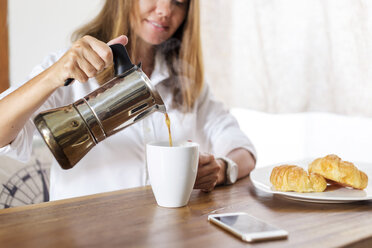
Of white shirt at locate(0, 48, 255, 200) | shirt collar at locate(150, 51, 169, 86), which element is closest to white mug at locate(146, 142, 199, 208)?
white shirt at locate(0, 48, 255, 200)

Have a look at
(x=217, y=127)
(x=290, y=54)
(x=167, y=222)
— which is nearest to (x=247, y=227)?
(x=167, y=222)

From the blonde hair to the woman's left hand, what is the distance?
420mm

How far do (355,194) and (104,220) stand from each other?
1.57 feet

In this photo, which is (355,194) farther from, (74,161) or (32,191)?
(32,191)

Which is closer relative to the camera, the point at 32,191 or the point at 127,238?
the point at 127,238

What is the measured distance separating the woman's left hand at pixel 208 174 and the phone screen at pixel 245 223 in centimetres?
21

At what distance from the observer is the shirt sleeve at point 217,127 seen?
1207 millimetres

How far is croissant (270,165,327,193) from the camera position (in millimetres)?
765

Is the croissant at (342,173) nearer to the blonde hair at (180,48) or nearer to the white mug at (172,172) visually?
the white mug at (172,172)

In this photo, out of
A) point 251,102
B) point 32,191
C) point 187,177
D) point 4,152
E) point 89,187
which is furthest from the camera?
point 251,102

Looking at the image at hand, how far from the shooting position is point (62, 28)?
143 cm

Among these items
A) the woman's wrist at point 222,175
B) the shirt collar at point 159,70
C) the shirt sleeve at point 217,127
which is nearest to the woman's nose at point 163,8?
the shirt collar at point 159,70

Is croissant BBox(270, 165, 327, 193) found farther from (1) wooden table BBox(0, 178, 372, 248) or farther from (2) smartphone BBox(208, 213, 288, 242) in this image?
(2) smartphone BBox(208, 213, 288, 242)

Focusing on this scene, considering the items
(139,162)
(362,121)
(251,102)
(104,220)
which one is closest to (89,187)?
(139,162)
